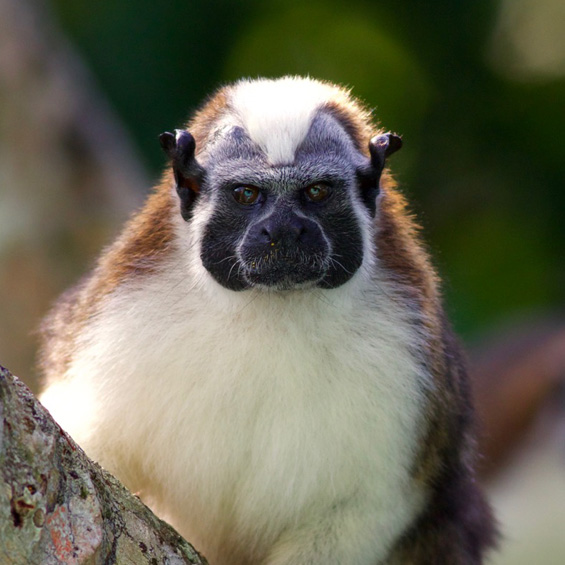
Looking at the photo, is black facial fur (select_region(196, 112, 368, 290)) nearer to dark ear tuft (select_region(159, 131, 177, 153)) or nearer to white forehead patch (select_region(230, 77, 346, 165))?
white forehead patch (select_region(230, 77, 346, 165))

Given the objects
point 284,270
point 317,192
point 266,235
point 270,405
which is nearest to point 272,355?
point 270,405

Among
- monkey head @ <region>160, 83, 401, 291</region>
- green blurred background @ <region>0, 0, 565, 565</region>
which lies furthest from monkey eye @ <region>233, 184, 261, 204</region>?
green blurred background @ <region>0, 0, 565, 565</region>

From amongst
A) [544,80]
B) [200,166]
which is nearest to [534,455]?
[544,80]

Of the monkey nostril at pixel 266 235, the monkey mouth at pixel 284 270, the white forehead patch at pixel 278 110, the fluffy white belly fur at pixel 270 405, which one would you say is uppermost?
the white forehead patch at pixel 278 110

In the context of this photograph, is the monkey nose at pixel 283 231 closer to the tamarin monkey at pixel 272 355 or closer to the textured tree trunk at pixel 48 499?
the tamarin monkey at pixel 272 355

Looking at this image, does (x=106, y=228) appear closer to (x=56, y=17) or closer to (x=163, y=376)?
(x=56, y=17)

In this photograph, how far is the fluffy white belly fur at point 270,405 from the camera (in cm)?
368

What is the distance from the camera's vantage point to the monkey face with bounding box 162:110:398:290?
3.47 meters

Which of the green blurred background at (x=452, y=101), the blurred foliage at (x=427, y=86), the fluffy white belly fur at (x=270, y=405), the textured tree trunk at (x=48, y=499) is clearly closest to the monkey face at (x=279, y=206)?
the fluffy white belly fur at (x=270, y=405)

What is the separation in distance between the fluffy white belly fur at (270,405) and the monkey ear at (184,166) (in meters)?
0.32

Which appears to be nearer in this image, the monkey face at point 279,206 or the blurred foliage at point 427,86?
the monkey face at point 279,206

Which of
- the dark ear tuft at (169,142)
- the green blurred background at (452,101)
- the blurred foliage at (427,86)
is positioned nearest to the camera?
the dark ear tuft at (169,142)

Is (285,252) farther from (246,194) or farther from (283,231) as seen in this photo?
(246,194)

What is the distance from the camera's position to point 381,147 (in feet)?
12.5
